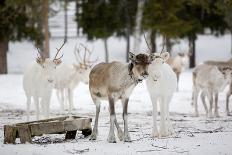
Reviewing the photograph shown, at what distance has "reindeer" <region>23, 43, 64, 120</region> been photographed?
1368 centimetres

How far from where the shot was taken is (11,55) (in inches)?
1741

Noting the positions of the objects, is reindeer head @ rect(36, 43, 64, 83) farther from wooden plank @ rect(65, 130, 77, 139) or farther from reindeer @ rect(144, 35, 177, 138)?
reindeer @ rect(144, 35, 177, 138)

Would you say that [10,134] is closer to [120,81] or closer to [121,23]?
[120,81]

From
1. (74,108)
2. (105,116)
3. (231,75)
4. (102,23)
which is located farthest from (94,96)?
(102,23)

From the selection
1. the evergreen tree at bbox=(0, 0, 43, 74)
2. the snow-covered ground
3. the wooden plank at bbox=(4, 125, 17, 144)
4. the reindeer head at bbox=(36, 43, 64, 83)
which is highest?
the evergreen tree at bbox=(0, 0, 43, 74)

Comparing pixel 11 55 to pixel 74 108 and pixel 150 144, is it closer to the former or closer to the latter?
pixel 74 108

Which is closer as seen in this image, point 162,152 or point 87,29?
point 162,152

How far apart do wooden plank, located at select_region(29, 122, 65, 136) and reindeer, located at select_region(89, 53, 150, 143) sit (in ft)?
2.31

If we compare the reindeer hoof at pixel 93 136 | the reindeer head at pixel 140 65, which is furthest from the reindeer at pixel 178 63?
the reindeer head at pixel 140 65

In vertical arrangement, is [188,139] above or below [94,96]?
below

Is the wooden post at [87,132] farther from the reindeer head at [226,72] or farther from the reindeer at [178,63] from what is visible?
the reindeer at [178,63]

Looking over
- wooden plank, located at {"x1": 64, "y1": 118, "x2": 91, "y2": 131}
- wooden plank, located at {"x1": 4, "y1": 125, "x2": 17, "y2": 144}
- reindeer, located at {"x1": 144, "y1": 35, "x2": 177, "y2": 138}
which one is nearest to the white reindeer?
reindeer, located at {"x1": 144, "y1": 35, "x2": 177, "y2": 138}

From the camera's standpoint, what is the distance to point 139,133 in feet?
39.4

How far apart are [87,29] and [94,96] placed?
24897 mm
